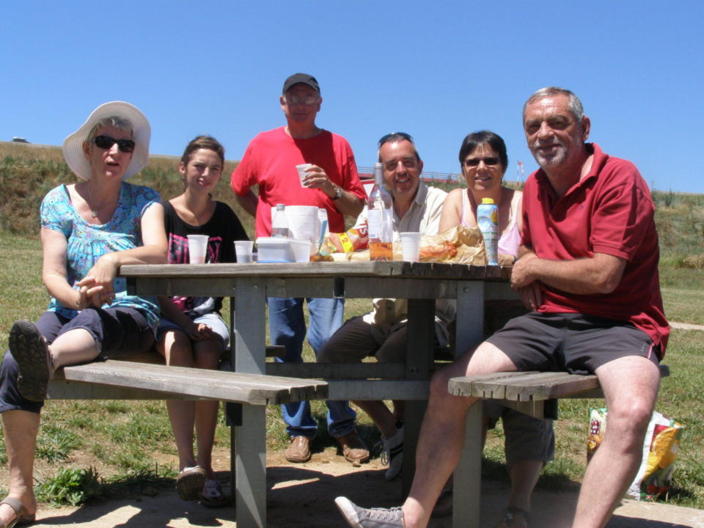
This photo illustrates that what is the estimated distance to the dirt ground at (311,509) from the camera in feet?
12.0

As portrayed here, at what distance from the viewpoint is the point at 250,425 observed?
329 centimetres

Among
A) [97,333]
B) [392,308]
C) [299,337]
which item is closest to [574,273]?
[392,308]

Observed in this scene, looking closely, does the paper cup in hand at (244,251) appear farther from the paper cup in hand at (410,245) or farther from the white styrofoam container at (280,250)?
the paper cup in hand at (410,245)

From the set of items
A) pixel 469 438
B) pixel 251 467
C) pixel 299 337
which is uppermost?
pixel 299 337

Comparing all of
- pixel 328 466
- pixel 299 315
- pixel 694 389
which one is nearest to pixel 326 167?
pixel 299 315

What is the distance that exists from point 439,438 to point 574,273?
781mm

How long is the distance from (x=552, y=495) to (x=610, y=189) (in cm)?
169

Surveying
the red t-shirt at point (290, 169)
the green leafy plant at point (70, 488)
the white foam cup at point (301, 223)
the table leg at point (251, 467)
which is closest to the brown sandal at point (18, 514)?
the green leafy plant at point (70, 488)

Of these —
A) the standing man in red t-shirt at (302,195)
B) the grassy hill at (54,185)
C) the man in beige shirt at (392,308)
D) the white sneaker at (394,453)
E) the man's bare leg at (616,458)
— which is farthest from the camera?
the grassy hill at (54,185)

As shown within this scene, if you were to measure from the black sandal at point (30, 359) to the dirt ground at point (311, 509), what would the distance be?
64 centimetres

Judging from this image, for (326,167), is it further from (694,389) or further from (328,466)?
(694,389)

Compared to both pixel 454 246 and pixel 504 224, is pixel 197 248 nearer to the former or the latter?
pixel 454 246

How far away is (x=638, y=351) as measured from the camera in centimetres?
301

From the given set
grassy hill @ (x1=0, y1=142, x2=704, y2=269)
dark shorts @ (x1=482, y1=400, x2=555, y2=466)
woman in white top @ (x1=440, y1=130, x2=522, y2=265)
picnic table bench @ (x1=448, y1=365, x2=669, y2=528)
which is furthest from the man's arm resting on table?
grassy hill @ (x1=0, y1=142, x2=704, y2=269)
